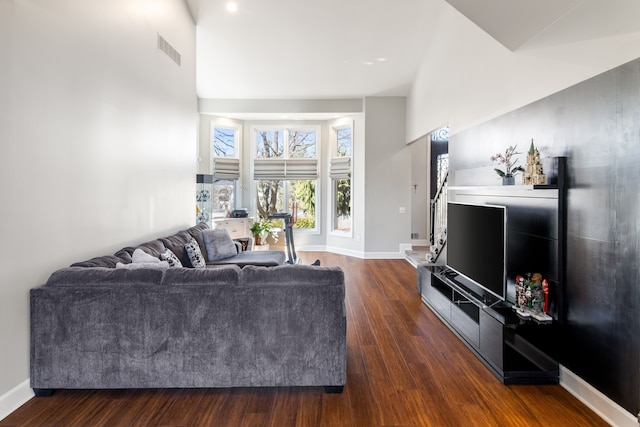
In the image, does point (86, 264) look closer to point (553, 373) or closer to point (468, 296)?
point (468, 296)

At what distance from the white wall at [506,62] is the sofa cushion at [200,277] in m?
2.69

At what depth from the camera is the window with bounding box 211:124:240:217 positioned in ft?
26.9

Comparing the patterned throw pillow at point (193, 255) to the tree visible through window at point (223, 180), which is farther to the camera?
the tree visible through window at point (223, 180)

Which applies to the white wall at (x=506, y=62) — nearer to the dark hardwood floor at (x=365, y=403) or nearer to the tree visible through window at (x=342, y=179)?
the tree visible through window at (x=342, y=179)

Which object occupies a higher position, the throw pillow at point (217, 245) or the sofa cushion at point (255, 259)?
the throw pillow at point (217, 245)

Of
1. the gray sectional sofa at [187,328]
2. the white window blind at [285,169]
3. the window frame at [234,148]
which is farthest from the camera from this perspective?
the white window blind at [285,169]

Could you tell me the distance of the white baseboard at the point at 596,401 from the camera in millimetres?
2107

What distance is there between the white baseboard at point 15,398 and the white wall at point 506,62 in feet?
13.6

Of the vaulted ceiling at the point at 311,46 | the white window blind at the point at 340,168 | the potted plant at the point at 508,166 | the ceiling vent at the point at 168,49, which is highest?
the vaulted ceiling at the point at 311,46

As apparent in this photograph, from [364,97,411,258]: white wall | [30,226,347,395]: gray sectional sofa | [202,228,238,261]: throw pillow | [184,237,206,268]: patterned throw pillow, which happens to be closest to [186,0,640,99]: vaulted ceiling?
[364,97,411,258]: white wall

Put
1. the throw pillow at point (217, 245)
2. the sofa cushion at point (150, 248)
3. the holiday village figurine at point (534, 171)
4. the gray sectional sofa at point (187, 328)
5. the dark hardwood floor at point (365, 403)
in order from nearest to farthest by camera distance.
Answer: the dark hardwood floor at point (365, 403)
the gray sectional sofa at point (187, 328)
the holiday village figurine at point (534, 171)
the sofa cushion at point (150, 248)
the throw pillow at point (217, 245)

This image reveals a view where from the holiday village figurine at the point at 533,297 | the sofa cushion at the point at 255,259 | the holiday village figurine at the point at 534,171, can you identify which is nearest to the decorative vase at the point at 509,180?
the holiday village figurine at the point at 534,171

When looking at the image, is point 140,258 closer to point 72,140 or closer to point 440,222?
point 72,140

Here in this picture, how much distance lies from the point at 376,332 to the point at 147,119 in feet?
10.8
